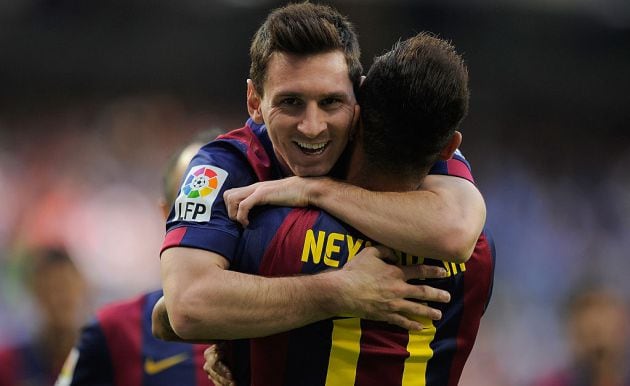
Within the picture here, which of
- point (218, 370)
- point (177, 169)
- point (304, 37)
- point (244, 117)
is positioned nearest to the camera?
point (304, 37)

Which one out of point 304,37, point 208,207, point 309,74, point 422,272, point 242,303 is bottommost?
point 242,303

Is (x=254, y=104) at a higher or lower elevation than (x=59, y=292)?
higher

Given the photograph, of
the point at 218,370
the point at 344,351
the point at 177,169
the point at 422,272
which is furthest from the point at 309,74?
the point at 177,169

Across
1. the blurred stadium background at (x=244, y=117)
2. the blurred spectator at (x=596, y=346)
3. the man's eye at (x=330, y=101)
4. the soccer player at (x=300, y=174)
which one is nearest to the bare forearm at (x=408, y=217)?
the soccer player at (x=300, y=174)

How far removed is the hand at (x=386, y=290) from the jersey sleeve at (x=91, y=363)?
1814 millimetres

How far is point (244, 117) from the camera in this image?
10.1m

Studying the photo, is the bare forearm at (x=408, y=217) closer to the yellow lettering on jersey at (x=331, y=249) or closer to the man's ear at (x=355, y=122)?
the yellow lettering on jersey at (x=331, y=249)

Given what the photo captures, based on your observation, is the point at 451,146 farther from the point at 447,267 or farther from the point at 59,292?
the point at 59,292

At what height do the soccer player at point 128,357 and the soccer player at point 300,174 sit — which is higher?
the soccer player at point 300,174

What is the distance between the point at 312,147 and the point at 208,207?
350mm

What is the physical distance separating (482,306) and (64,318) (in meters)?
3.83

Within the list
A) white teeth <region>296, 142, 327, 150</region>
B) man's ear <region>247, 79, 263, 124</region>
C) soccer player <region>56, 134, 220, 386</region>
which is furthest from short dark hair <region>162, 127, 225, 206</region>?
white teeth <region>296, 142, 327, 150</region>

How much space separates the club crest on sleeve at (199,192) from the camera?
2.74m

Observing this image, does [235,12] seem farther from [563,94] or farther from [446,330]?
[446,330]
